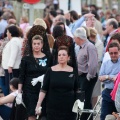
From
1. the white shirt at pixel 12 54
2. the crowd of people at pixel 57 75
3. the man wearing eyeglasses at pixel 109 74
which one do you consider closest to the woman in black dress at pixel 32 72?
the crowd of people at pixel 57 75

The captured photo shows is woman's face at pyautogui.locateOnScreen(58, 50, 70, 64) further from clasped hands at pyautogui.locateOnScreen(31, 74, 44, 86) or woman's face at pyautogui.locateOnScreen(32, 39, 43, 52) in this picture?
woman's face at pyautogui.locateOnScreen(32, 39, 43, 52)

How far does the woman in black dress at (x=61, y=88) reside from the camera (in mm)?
11672

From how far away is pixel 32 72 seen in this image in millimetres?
12969

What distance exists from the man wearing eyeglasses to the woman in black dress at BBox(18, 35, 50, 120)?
0.97m

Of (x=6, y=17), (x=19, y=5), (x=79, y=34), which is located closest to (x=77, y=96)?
(x=79, y=34)

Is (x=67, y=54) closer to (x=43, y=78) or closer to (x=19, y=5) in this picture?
(x=43, y=78)

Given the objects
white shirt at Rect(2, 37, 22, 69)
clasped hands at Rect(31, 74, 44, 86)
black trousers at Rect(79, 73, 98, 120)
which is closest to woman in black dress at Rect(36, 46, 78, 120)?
clasped hands at Rect(31, 74, 44, 86)

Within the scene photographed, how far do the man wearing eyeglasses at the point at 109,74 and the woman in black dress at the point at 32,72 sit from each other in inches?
38.3

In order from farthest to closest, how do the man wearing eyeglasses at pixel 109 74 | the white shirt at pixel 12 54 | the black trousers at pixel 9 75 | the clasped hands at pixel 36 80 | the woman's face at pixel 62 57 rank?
1. the black trousers at pixel 9 75
2. the white shirt at pixel 12 54
3. the clasped hands at pixel 36 80
4. the man wearing eyeglasses at pixel 109 74
5. the woman's face at pixel 62 57

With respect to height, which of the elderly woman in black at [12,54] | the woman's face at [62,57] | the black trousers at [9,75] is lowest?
the black trousers at [9,75]

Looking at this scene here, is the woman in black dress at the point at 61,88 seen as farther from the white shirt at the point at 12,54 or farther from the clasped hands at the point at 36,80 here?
the white shirt at the point at 12,54

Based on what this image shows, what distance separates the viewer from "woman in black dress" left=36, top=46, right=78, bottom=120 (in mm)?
11672

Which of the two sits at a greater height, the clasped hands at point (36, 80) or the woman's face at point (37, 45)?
the woman's face at point (37, 45)

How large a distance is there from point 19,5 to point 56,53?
20.5m
